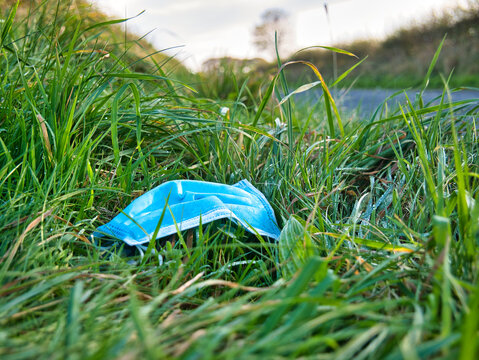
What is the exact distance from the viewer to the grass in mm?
659

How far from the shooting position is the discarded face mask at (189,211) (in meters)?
1.28

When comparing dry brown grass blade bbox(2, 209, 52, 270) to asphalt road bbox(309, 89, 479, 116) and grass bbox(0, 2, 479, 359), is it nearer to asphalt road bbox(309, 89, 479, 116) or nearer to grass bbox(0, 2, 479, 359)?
grass bbox(0, 2, 479, 359)

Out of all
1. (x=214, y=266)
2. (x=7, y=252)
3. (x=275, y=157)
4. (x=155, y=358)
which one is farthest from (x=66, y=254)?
(x=275, y=157)

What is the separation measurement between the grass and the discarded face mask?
64 mm

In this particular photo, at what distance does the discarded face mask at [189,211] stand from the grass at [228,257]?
2.5 inches

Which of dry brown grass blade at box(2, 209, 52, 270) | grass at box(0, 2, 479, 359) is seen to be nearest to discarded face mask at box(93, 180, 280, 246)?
grass at box(0, 2, 479, 359)

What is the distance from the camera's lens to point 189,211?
140 centimetres

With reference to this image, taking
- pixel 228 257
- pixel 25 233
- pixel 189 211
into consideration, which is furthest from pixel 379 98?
pixel 25 233

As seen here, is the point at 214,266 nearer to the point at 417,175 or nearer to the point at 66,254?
the point at 66,254

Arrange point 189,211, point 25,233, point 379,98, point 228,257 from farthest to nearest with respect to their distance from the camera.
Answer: point 379,98 < point 189,211 < point 228,257 < point 25,233

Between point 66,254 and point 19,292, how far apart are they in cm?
24

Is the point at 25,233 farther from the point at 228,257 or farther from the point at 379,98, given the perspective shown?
the point at 379,98

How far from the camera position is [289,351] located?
2.15ft

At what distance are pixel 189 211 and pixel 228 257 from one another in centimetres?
27
